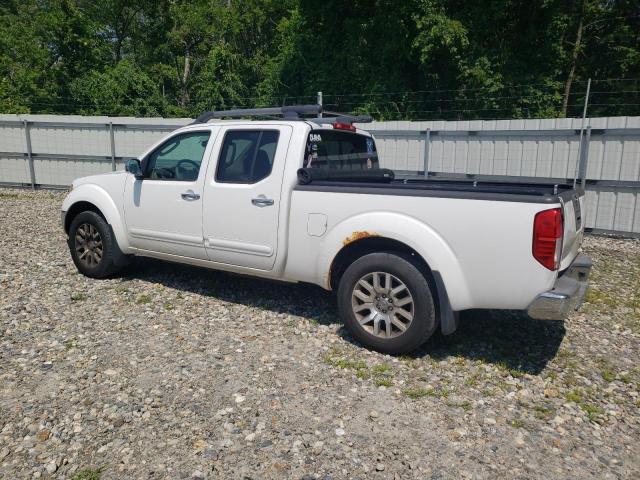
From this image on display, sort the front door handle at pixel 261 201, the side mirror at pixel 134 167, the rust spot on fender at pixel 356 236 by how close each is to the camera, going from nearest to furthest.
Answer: the rust spot on fender at pixel 356 236 < the front door handle at pixel 261 201 < the side mirror at pixel 134 167

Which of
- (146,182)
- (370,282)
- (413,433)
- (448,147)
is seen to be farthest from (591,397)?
(448,147)

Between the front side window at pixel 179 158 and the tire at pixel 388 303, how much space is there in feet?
6.96

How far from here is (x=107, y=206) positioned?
5.98 m

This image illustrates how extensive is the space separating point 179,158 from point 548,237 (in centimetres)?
379

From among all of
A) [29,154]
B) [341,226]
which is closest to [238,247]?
[341,226]

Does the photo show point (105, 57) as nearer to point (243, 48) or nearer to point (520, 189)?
point (243, 48)

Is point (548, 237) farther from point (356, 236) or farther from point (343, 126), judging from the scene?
point (343, 126)

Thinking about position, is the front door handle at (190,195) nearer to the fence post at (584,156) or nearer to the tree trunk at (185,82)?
the fence post at (584,156)

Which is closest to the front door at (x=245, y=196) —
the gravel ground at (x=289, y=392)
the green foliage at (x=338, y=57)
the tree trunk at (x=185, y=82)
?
the gravel ground at (x=289, y=392)

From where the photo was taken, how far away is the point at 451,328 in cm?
396

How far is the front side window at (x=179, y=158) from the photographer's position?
5398mm

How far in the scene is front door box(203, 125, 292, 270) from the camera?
15.7ft

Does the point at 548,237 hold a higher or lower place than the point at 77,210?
higher

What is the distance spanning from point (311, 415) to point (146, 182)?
341 cm
